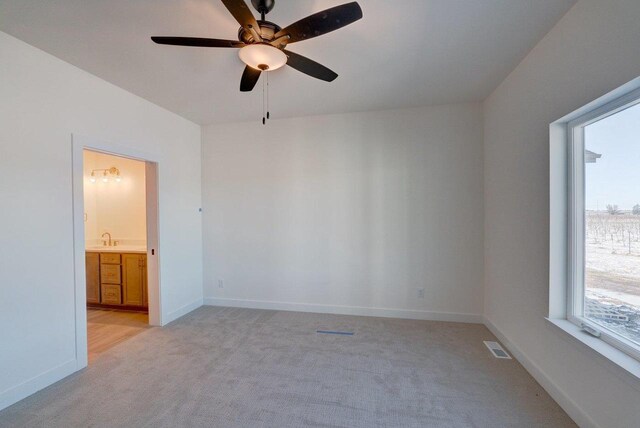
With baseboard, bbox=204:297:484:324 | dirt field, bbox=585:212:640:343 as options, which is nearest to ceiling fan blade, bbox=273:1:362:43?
dirt field, bbox=585:212:640:343

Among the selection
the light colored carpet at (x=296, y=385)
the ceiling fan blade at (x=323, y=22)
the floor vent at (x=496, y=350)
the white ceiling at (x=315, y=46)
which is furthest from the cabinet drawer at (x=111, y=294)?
the floor vent at (x=496, y=350)

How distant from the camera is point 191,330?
3.28 metres

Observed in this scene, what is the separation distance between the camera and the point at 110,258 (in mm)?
3973

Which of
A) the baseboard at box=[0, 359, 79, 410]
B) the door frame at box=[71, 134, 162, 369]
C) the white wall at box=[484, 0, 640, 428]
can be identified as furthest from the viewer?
the door frame at box=[71, 134, 162, 369]

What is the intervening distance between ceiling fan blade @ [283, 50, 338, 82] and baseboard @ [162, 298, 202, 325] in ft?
10.9

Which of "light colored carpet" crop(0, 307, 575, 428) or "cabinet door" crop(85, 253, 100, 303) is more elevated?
"cabinet door" crop(85, 253, 100, 303)

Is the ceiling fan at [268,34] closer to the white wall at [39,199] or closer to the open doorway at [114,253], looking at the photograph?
the white wall at [39,199]

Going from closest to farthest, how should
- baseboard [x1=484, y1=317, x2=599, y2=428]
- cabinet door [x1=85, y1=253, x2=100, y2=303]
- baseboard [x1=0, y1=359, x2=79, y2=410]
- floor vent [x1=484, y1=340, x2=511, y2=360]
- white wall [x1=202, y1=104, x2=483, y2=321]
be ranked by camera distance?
1. baseboard [x1=484, y1=317, x2=599, y2=428]
2. baseboard [x1=0, y1=359, x2=79, y2=410]
3. floor vent [x1=484, y1=340, x2=511, y2=360]
4. white wall [x1=202, y1=104, x2=483, y2=321]
5. cabinet door [x1=85, y1=253, x2=100, y2=303]

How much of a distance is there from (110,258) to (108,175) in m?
1.54

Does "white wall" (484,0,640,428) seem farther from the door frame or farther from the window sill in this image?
the door frame

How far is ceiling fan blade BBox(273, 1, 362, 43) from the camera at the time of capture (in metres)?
1.33

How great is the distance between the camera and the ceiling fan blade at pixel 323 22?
4.37 feet

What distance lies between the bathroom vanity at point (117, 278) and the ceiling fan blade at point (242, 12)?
138 inches

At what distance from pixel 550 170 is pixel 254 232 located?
133 inches
